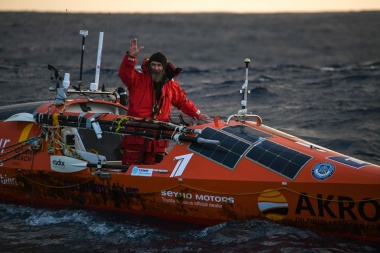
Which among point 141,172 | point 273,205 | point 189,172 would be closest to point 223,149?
point 189,172

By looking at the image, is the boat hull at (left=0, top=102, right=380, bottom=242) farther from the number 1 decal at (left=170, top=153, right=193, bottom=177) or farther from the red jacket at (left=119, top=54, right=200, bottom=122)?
the red jacket at (left=119, top=54, right=200, bottom=122)

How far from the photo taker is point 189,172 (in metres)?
11.1

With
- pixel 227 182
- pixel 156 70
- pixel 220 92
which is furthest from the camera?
pixel 220 92

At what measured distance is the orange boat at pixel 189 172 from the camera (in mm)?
10250

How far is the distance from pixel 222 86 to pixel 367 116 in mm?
6428

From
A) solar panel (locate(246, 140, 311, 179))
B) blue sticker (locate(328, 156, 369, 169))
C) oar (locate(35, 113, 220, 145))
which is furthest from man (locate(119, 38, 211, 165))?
blue sticker (locate(328, 156, 369, 169))

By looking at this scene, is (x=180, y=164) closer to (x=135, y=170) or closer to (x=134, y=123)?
(x=135, y=170)

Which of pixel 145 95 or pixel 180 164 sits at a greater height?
pixel 145 95

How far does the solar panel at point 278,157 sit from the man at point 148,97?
1637mm

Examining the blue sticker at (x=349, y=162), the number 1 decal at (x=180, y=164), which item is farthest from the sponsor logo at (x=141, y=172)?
the blue sticker at (x=349, y=162)

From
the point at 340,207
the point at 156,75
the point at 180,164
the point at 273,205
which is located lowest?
the point at 273,205

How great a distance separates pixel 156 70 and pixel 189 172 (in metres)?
1.85

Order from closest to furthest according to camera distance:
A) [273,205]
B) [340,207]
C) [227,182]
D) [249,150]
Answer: [340,207] → [273,205] → [227,182] → [249,150]

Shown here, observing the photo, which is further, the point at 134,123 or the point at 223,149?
the point at 134,123
